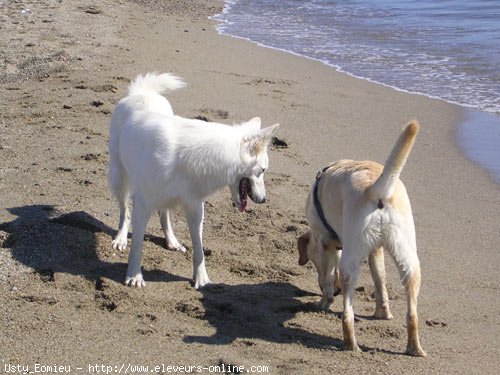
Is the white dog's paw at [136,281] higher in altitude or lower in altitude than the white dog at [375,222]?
lower

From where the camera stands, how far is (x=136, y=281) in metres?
5.57

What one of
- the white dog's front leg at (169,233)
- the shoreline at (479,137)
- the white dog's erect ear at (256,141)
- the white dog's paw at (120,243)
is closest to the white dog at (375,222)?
the white dog's erect ear at (256,141)

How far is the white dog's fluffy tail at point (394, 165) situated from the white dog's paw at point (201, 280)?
1.57m

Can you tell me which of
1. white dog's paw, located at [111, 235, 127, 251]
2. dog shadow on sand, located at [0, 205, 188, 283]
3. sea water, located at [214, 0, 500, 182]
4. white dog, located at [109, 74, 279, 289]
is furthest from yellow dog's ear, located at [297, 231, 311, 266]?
sea water, located at [214, 0, 500, 182]

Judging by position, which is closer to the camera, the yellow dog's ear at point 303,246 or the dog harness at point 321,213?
the dog harness at point 321,213

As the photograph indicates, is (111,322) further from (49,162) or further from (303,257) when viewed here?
(49,162)

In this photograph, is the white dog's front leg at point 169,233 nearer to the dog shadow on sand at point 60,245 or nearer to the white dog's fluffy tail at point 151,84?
the dog shadow on sand at point 60,245

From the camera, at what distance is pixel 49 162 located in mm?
7660

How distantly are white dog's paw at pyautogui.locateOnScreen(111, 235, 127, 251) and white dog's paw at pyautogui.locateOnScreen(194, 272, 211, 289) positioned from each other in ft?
2.63

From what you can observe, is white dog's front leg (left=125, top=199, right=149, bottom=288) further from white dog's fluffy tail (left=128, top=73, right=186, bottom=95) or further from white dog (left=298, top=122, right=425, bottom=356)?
white dog (left=298, top=122, right=425, bottom=356)

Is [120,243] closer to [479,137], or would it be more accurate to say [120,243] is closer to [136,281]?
[136,281]

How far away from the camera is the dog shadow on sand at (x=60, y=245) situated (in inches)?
220

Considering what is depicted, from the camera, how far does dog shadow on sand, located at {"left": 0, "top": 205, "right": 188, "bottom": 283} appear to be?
5594 millimetres

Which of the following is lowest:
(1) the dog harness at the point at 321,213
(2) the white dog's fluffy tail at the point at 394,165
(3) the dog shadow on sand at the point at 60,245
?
(3) the dog shadow on sand at the point at 60,245
